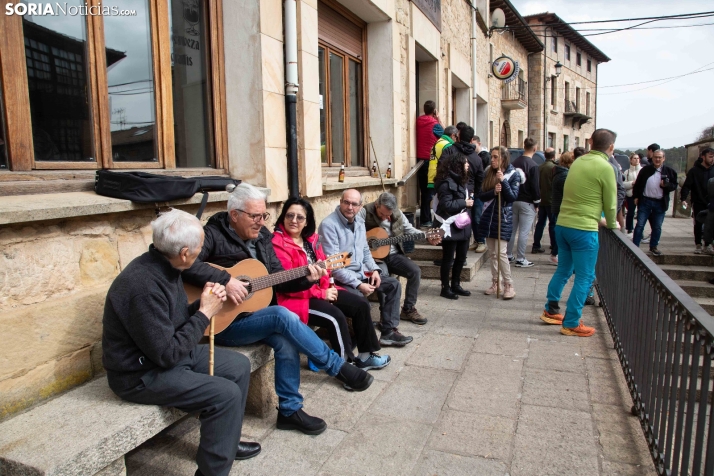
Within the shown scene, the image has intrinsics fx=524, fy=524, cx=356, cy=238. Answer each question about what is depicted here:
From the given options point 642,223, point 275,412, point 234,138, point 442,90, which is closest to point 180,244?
point 275,412

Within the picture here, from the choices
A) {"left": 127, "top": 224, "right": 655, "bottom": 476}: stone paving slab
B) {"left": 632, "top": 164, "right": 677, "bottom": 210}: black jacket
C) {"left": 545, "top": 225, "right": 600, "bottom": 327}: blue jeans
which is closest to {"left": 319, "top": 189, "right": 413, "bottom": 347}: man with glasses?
{"left": 127, "top": 224, "right": 655, "bottom": 476}: stone paving slab

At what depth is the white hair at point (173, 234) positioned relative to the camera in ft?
7.86

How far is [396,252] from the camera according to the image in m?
5.31

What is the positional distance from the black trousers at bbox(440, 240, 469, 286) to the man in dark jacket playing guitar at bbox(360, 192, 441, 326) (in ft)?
2.33

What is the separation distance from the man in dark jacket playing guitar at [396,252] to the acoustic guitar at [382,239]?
4 centimetres

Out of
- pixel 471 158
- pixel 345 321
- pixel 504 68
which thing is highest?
pixel 504 68

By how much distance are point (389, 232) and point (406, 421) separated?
2412 mm

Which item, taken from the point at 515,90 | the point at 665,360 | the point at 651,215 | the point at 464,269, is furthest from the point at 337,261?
the point at 515,90

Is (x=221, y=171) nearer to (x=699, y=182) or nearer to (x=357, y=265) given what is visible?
(x=357, y=265)

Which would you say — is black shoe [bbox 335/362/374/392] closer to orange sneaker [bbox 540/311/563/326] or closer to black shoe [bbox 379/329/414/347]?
black shoe [bbox 379/329/414/347]

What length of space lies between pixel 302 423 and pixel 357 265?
170cm

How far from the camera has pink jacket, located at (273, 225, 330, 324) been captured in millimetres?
3600

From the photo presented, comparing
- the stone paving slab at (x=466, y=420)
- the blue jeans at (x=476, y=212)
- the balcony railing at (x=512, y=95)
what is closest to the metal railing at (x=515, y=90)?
the balcony railing at (x=512, y=95)

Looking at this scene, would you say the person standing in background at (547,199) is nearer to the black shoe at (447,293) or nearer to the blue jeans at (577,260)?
the black shoe at (447,293)
